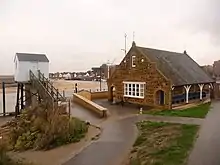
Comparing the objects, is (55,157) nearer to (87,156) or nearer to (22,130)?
(87,156)

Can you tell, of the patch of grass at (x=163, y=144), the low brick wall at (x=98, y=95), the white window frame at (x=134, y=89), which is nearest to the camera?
the patch of grass at (x=163, y=144)

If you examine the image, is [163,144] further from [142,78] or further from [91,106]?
[142,78]

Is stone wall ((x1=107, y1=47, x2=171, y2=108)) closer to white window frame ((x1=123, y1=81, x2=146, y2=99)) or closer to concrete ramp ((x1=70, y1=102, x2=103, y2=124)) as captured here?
white window frame ((x1=123, y1=81, x2=146, y2=99))

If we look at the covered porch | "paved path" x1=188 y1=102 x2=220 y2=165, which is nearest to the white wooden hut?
the covered porch

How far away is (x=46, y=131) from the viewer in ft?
50.1

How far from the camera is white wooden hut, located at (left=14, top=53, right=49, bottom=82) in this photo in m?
26.0

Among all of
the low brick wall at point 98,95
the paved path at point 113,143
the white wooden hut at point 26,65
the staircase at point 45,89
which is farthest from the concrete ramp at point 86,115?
the low brick wall at point 98,95

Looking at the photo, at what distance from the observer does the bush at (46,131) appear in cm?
1480

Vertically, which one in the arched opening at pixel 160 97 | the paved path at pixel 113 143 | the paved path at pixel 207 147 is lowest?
the paved path at pixel 113 143

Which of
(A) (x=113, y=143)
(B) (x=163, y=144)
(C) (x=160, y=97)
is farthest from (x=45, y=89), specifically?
(B) (x=163, y=144)

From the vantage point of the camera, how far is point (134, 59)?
89.7 feet

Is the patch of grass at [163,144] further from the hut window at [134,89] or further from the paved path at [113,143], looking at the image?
the hut window at [134,89]

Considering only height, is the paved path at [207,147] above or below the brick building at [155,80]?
below

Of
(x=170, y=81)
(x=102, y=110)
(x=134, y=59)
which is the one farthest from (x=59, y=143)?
(x=134, y=59)
